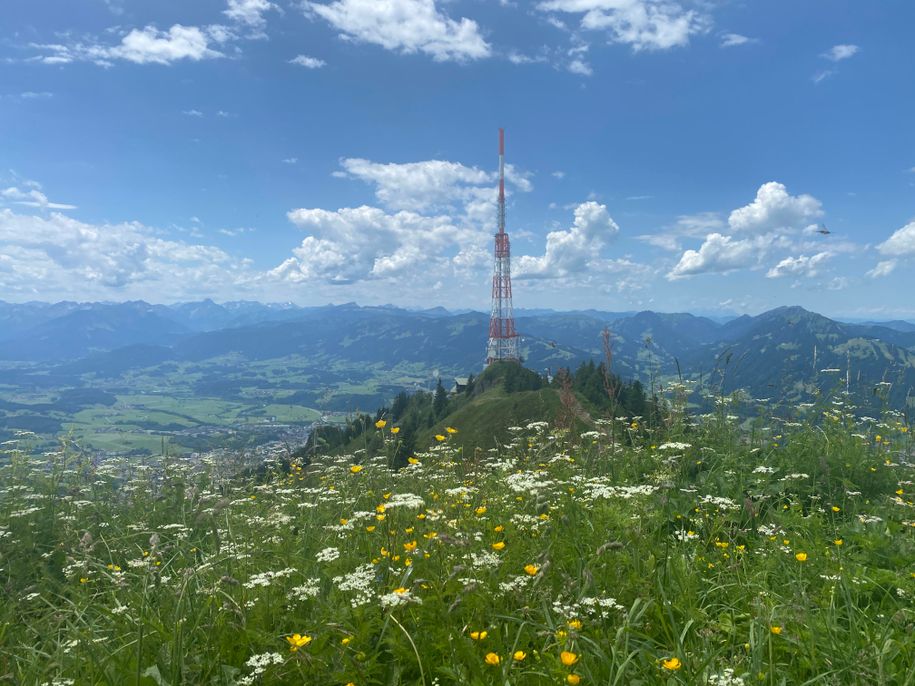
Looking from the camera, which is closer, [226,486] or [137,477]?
[226,486]

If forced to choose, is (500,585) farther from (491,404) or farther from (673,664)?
(491,404)

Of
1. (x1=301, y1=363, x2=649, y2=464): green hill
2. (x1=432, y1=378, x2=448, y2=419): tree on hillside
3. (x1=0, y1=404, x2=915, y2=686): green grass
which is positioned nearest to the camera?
(x1=0, y1=404, x2=915, y2=686): green grass

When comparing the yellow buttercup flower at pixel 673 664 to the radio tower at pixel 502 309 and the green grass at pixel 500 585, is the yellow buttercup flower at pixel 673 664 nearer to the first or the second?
the green grass at pixel 500 585

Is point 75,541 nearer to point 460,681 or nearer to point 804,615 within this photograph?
point 460,681

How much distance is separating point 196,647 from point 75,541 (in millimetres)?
4027

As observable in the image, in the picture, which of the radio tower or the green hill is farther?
the radio tower

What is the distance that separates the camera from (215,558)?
4488 mm

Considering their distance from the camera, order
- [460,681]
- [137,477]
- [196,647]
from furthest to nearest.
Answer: [137,477] < [196,647] < [460,681]

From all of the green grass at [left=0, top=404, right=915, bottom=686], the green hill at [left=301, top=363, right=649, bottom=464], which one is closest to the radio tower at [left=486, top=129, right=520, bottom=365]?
the green hill at [left=301, top=363, right=649, bottom=464]

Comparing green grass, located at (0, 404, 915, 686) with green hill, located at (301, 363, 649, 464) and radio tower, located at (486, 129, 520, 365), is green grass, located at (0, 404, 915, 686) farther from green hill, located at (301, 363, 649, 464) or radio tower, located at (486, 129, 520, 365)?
radio tower, located at (486, 129, 520, 365)

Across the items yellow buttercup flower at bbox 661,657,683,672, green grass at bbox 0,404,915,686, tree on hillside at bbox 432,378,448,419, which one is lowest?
tree on hillside at bbox 432,378,448,419

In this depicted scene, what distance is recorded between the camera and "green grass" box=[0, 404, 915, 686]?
10.9 feet

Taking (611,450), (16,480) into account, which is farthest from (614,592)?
(16,480)

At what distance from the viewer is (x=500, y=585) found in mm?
3834
